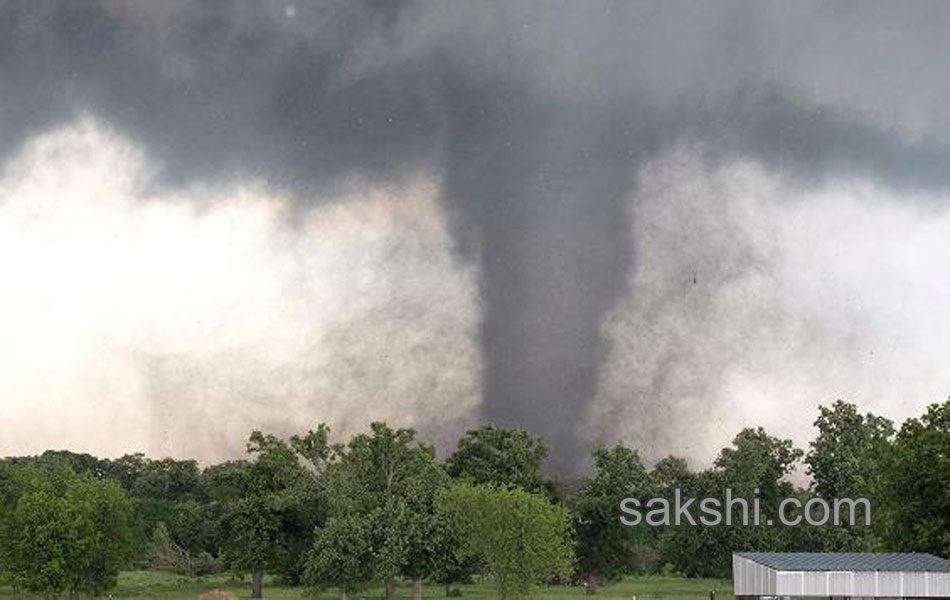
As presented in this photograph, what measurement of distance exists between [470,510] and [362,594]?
20.7 meters

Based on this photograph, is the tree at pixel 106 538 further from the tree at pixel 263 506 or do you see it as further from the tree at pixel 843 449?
the tree at pixel 843 449

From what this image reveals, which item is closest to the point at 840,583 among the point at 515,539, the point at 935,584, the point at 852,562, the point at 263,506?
the point at 935,584

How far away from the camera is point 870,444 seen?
127 metres

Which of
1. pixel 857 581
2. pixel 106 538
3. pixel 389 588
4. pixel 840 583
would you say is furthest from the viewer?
pixel 106 538

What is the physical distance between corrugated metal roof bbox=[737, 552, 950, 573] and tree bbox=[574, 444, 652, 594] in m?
47.8

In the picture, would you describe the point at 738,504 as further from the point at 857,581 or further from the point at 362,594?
the point at 857,581

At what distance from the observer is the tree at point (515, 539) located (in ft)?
311

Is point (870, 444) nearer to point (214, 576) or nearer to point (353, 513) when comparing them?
point (353, 513)

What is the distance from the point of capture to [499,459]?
407 feet

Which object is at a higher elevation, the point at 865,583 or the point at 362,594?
the point at 865,583

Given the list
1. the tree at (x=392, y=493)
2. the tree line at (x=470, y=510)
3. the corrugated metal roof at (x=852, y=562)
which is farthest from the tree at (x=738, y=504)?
the corrugated metal roof at (x=852, y=562)

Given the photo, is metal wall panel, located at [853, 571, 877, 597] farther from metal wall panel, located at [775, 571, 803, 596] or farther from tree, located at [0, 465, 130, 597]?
tree, located at [0, 465, 130, 597]

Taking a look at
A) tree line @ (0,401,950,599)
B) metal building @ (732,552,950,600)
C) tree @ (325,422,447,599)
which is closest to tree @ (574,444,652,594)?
tree line @ (0,401,950,599)

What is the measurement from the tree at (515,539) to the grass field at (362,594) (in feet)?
50.1
